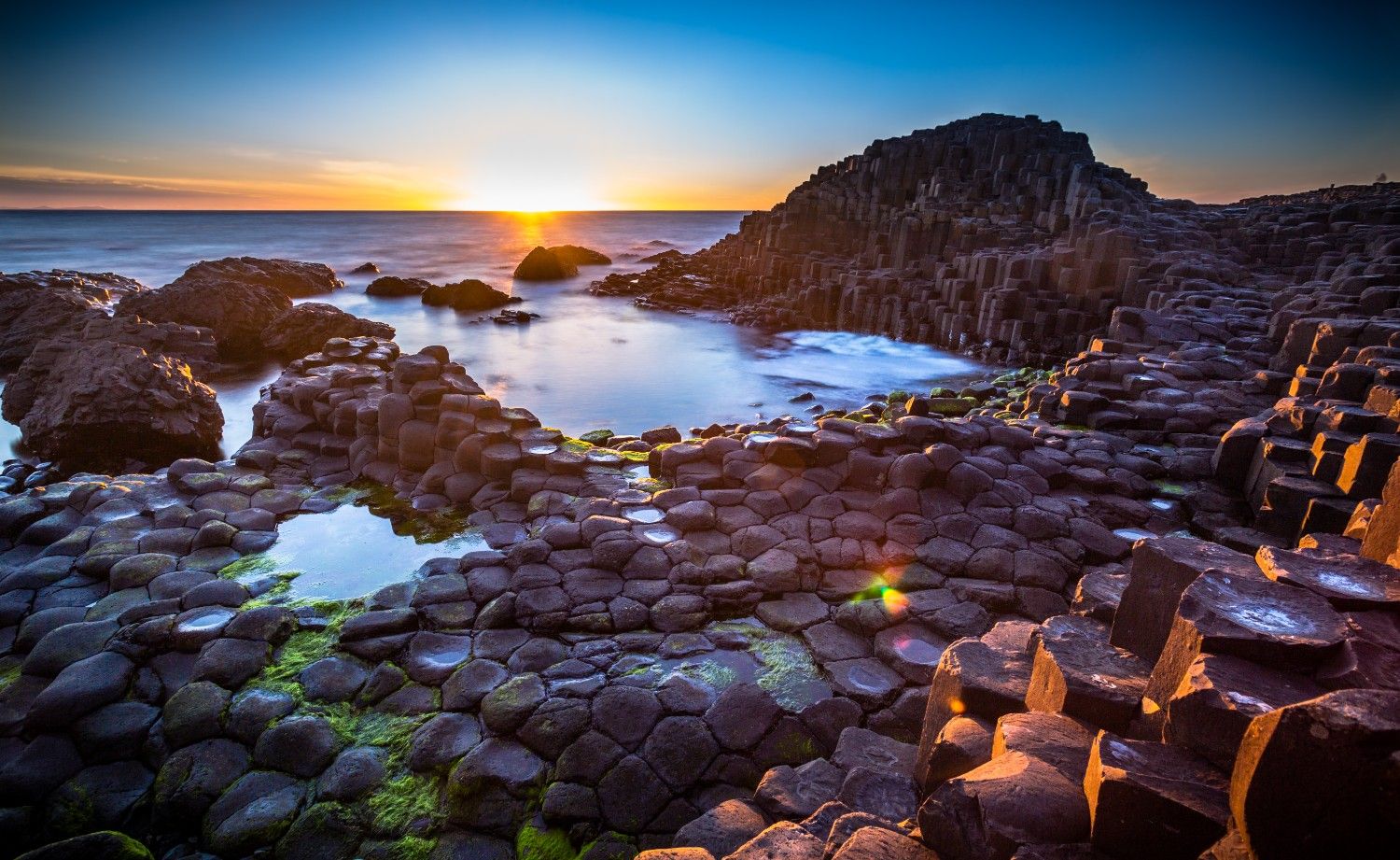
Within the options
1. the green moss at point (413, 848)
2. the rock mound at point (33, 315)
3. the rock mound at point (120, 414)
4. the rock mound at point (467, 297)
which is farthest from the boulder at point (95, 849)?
the rock mound at point (467, 297)

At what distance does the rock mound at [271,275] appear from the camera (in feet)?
72.4

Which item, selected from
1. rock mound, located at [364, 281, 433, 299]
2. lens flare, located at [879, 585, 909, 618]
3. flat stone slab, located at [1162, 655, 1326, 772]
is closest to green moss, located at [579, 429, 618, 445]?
lens flare, located at [879, 585, 909, 618]

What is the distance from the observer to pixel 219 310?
728 inches

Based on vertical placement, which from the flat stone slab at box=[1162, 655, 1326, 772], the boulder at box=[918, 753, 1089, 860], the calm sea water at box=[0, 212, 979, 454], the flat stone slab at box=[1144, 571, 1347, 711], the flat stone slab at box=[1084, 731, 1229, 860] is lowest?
the calm sea water at box=[0, 212, 979, 454]

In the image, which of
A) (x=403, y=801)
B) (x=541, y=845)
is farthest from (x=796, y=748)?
Answer: (x=403, y=801)

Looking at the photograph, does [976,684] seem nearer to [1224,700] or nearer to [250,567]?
[1224,700]

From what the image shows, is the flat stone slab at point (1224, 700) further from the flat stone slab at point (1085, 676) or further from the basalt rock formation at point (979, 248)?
the basalt rock formation at point (979, 248)

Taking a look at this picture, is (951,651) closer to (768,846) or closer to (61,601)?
(768,846)

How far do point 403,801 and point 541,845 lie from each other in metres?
0.81

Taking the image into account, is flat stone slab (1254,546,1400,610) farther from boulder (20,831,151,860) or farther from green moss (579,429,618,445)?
green moss (579,429,618,445)

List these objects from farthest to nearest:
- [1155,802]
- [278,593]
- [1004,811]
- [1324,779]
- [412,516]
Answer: [412,516] → [278,593] → [1004,811] → [1155,802] → [1324,779]

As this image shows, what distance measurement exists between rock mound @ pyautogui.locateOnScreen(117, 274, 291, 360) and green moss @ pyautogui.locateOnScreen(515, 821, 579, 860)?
746 inches

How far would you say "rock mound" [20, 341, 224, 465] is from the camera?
8.92 m

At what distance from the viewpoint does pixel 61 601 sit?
490cm
